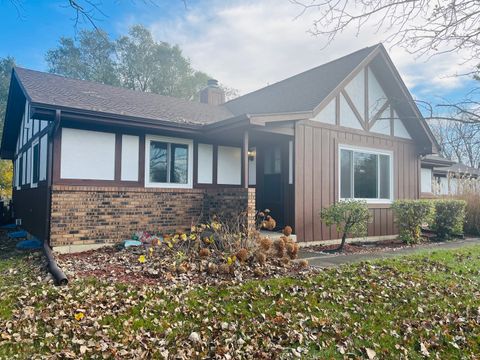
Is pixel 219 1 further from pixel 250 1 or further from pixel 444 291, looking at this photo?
pixel 444 291

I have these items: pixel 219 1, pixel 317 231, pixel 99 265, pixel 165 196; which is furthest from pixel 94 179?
pixel 317 231

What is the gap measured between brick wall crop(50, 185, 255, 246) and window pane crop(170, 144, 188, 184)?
350 millimetres

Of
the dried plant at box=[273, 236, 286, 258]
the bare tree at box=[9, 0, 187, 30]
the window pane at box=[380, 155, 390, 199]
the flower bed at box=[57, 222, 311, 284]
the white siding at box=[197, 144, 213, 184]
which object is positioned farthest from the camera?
the window pane at box=[380, 155, 390, 199]

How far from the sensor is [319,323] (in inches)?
136

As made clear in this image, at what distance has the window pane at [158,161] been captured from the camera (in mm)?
8250

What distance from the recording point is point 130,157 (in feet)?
26.1

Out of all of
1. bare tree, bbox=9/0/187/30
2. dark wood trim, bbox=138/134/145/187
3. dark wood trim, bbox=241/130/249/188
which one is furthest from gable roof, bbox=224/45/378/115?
bare tree, bbox=9/0/187/30

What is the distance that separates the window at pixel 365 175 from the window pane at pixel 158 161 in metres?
4.68

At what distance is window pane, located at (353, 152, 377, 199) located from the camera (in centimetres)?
962

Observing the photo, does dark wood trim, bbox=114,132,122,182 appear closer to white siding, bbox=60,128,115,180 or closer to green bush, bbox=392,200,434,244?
white siding, bbox=60,128,115,180

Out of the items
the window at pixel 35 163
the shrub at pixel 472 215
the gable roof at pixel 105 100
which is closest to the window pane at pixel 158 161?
the gable roof at pixel 105 100

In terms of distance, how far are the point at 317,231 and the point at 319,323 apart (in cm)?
529

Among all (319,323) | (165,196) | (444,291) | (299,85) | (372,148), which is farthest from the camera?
(299,85)

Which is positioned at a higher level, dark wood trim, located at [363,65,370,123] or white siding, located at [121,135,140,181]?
dark wood trim, located at [363,65,370,123]
